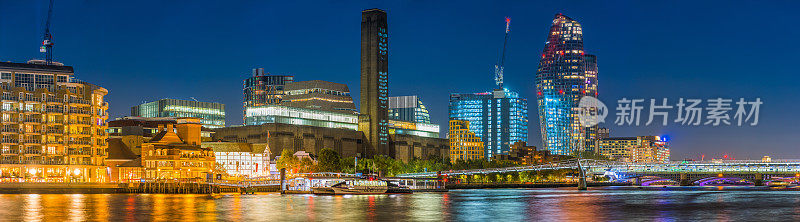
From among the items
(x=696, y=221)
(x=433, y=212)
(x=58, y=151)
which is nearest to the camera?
(x=696, y=221)

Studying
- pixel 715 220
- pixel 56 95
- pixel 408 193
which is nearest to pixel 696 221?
pixel 715 220

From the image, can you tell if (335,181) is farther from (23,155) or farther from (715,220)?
(715,220)

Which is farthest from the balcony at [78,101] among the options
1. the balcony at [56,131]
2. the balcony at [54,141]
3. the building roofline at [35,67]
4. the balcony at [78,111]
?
the balcony at [54,141]

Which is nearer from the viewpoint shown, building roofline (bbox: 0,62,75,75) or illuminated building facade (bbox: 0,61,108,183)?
illuminated building facade (bbox: 0,61,108,183)

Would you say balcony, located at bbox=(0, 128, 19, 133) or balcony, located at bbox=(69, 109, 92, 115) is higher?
balcony, located at bbox=(69, 109, 92, 115)

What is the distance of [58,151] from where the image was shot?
7495 inches

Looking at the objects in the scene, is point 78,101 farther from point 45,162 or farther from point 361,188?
point 361,188

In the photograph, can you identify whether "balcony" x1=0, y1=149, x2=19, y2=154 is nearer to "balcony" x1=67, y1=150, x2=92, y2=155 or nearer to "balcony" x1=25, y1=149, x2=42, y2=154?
"balcony" x1=25, y1=149, x2=42, y2=154

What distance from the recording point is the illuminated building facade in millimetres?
183125

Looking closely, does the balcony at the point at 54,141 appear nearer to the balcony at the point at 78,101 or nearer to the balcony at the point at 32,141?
the balcony at the point at 32,141

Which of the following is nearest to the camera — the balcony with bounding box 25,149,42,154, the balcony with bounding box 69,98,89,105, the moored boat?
the moored boat

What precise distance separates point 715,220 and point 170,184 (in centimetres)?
14065

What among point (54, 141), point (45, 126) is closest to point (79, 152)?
point (54, 141)

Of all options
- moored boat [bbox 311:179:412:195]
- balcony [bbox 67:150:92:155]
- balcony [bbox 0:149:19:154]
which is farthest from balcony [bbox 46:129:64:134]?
moored boat [bbox 311:179:412:195]
